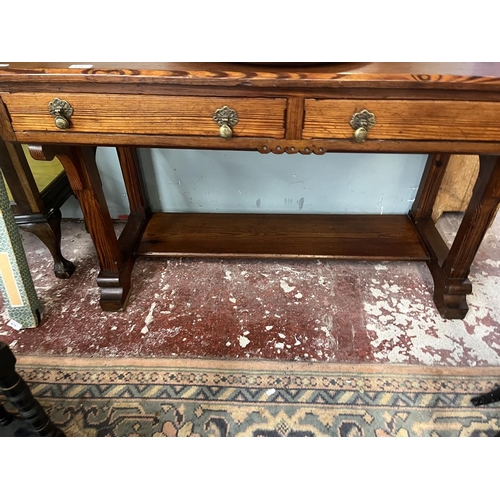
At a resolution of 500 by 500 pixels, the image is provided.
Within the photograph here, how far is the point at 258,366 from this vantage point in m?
1.27

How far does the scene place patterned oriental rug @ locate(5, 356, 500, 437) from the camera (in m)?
1.12

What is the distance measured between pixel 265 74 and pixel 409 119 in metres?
0.36

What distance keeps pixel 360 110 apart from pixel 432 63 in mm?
231

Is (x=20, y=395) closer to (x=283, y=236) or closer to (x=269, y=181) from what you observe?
(x=283, y=236)

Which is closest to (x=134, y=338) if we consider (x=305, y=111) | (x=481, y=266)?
(x=305, y=111)

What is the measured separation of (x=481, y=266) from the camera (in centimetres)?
165

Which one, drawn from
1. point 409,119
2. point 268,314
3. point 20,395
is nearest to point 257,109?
point 409,119

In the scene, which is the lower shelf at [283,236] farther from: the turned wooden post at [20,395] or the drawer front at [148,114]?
the turned wooden post at [20,395]

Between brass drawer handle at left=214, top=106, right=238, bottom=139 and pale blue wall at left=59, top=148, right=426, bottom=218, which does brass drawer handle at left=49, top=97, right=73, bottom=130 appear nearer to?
brass drawer handle at left=214, top=106, right=238, bottom=139

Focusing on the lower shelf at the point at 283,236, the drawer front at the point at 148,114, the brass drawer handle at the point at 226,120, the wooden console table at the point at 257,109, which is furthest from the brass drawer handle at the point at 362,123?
the lower shelf at the point at 283,236

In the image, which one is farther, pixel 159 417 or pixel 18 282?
pixel 18 282

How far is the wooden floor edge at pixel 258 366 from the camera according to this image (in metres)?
1.26
